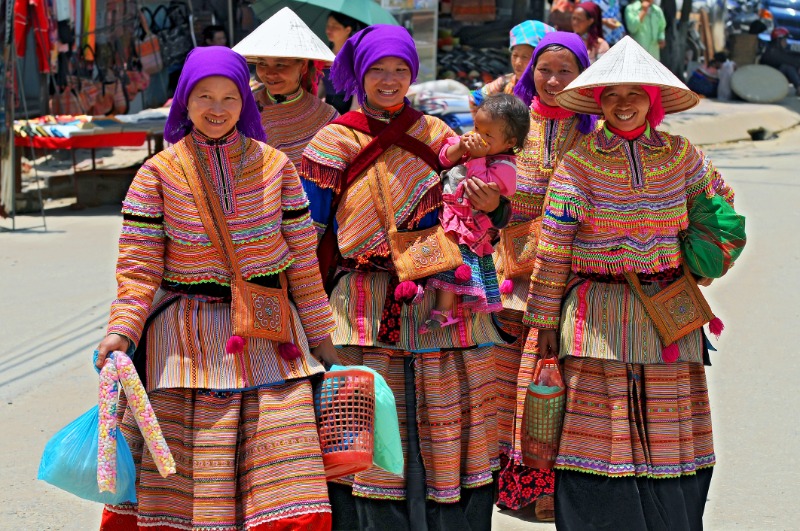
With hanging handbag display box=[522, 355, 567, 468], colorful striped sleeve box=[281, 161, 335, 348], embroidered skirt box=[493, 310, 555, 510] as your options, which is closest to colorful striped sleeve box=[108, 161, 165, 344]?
colorful striped sleeve box=[281, 161, 335, 348]

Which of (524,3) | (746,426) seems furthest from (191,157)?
(524,3)

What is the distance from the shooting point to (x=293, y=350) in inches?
150

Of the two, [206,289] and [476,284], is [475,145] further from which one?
[206,289]

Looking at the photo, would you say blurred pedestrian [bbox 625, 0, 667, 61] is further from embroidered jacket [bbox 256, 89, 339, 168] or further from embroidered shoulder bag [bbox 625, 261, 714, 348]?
embroidered shoulder bag [bbox 625, 261, 714, 348]

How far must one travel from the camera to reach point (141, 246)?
372 centimetres

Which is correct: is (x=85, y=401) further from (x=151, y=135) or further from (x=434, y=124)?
(x=151, y=135)

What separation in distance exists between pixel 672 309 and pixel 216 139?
70.0 inches

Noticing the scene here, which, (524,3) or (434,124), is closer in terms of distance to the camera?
(434,124)

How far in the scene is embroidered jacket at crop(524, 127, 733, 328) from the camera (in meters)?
4.47

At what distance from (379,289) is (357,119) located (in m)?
0.61

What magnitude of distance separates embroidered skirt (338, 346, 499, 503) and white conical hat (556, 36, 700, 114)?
1.04 metres

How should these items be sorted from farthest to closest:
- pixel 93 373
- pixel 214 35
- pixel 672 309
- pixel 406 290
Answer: pixel 214 35 → pixel 93 373 → pixel 672 309 → pixel 406 290

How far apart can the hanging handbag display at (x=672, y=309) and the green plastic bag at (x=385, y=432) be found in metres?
1.11

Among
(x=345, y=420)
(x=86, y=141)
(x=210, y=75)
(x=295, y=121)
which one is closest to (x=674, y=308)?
(x=345, y=420)
